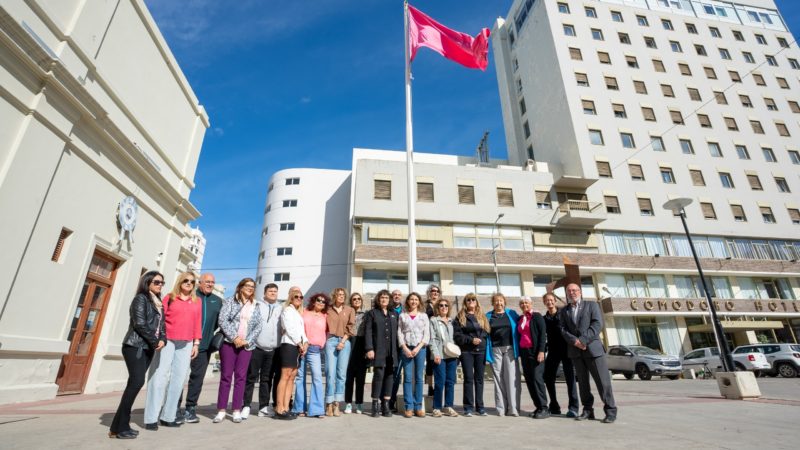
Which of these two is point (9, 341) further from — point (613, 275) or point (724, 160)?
point (724, 160)

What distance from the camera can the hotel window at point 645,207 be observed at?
28.3m

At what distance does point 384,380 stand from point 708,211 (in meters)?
33.4

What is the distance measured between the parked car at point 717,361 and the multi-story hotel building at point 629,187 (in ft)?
19.4

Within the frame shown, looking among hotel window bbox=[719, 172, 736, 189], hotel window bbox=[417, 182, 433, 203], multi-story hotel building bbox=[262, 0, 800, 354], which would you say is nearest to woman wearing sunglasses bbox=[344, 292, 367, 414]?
multi-story hotel building bbox=[262, 0, 800, 354]

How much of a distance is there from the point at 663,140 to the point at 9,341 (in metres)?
38.1

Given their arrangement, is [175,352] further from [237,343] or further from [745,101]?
[745,101]

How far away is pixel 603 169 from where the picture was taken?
29.0 metres

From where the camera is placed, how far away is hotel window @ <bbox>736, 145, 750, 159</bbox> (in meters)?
31.6

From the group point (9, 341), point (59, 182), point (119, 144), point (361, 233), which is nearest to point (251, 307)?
point (9, 341)

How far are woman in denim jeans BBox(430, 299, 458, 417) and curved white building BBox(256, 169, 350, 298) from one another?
28.9 meters

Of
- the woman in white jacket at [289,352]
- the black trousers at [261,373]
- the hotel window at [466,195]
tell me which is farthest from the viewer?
the hotel window at [466,195]

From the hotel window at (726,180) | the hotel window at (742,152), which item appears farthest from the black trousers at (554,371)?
the hotel window at (742,152)

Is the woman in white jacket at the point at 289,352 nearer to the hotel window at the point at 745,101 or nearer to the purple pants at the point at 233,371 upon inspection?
the purple pants at the point at 233,371

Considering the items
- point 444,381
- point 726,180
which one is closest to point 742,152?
point 726,180
